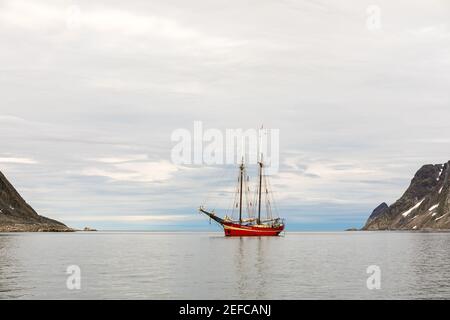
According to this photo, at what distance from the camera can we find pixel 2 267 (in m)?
76.8

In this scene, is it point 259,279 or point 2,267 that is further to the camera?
point 2,267

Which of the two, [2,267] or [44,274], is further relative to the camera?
[2,267]

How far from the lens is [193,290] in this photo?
5381cm
